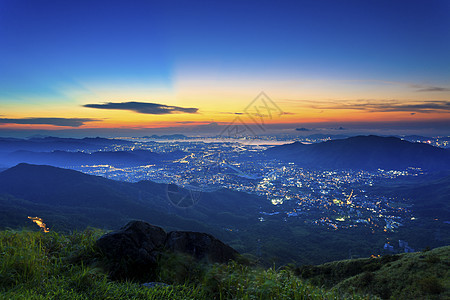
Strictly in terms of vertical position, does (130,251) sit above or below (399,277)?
above

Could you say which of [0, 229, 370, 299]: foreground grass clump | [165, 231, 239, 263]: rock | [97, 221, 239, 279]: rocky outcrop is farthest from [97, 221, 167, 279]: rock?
[165, 231, 239, 263]: rock

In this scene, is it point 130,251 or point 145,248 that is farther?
point 145,248

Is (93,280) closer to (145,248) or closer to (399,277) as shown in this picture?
(145,248)

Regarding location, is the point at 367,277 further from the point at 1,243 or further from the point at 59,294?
the point at 1,243

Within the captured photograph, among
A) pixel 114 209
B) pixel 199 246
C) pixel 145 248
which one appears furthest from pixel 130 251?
pixel 114 209

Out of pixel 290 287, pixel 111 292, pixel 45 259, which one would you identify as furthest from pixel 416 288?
pixel 45 259

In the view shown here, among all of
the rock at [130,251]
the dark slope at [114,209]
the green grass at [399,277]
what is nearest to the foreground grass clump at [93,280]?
the rock at [130,251]
